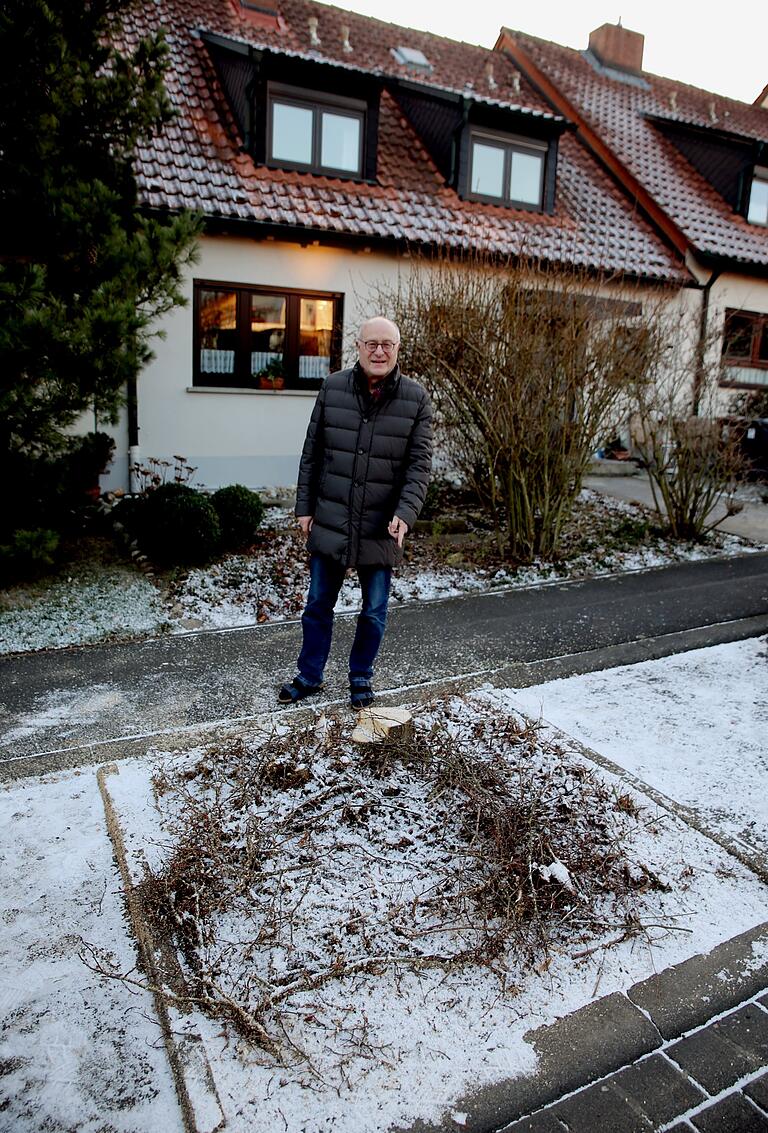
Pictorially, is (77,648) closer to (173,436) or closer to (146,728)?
(146,728)

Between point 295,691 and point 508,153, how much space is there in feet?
36.9

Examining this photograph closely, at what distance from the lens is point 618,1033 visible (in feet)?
7.93

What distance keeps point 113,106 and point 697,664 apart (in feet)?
A: 18.6

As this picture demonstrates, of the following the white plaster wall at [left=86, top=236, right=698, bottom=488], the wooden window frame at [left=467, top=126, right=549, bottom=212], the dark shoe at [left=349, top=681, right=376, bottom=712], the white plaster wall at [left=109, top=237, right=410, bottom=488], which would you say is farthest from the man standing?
the wooden window frame at [left=467, top=126, right=549, bottom=212]

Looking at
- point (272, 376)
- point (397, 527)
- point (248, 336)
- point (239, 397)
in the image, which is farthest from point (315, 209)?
point (397, 527)

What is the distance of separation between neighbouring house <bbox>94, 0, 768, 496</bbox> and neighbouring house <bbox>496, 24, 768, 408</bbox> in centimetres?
9

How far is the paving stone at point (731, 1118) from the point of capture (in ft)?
7.02

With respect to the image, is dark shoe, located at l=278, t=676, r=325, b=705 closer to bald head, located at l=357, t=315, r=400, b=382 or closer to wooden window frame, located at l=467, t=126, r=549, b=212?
bald head, located at l=357, t=315, r=400, b=382

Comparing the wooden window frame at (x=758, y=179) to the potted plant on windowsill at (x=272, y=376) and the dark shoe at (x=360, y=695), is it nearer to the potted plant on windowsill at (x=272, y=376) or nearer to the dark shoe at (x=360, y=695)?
the potted plant on windowsill at (x=272, y=376)

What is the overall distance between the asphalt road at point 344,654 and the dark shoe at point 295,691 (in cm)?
9

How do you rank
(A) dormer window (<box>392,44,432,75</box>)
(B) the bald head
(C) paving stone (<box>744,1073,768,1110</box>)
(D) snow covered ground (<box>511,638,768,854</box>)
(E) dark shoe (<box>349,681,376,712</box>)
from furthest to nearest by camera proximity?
(A) dormer window (<box>392,44,432,75</box>)
(E) dark shoe (<box>349,681,376,712</box>)
(B) the bald head
(D) snow covered ground (<box>511,638,768,854</box>)
(C) paving stone (<box>744,1073,768,1110</box>)

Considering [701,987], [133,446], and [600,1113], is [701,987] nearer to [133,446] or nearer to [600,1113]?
[600,1113]

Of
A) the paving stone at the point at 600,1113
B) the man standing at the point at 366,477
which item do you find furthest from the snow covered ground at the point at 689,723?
the paving stone at the point at 600,1113

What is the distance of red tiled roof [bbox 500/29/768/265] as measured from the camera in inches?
570
